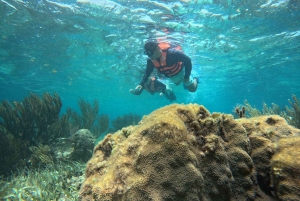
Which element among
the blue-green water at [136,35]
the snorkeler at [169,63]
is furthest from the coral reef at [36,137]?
the blue-green water at [136,35]

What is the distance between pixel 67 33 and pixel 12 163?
11.2 meters

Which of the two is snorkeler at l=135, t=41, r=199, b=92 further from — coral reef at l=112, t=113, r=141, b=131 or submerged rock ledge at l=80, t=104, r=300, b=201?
coral reef at l=112, t=113, r=141, b=131

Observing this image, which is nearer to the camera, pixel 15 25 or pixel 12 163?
pixel 12 163

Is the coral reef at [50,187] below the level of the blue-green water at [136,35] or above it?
below

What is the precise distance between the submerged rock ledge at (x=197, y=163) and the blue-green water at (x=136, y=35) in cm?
999

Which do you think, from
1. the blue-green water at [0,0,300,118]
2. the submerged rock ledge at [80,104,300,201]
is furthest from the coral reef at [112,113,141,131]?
the submerged rock ledge at [80,104,300,201]

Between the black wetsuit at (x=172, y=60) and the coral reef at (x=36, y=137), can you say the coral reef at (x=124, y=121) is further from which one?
the black wetsuit at (x=172, y=60)

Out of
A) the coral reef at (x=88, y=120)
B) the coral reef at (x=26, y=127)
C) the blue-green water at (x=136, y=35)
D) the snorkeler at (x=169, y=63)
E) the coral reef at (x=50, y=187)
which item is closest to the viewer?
the coral reef at (x=50, y=187)

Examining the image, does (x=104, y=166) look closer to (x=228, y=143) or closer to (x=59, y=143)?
(x=228, y=143)

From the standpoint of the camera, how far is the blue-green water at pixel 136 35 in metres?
11.2

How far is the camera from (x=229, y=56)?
64.8 feet

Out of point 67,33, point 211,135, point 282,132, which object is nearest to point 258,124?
point 282,132

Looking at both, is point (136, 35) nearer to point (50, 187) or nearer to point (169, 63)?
point (169, 63)

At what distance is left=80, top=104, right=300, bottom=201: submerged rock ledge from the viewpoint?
168 cm
